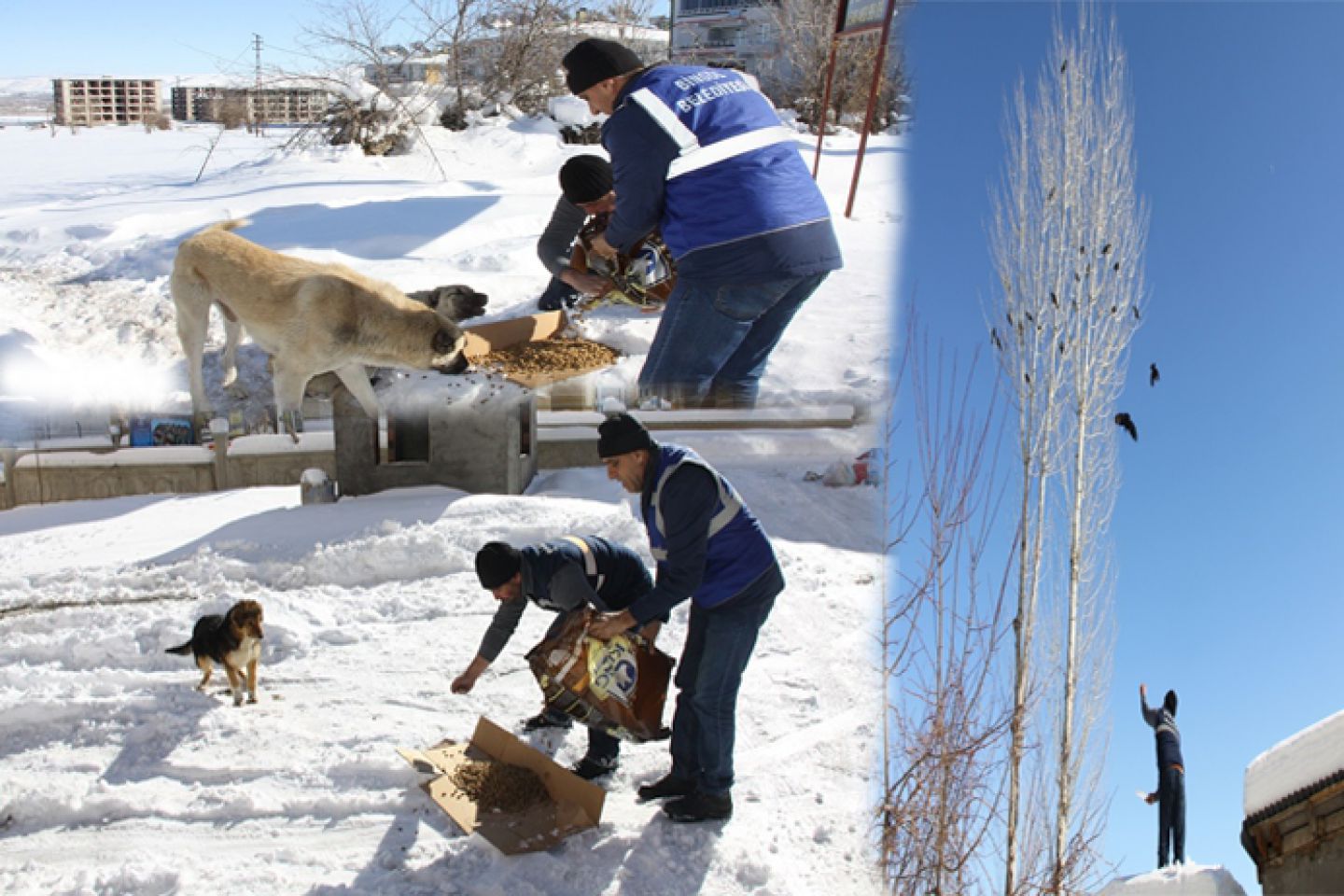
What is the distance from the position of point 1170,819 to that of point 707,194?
10.8 meters

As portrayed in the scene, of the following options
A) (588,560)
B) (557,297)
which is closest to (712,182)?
(557,297)

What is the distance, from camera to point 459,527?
9.71ft

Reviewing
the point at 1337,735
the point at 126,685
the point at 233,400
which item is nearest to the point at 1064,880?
the point at 1337,735

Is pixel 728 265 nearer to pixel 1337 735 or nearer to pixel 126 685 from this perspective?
pixel 126 685

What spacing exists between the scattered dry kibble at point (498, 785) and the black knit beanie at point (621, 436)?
0.88 meters

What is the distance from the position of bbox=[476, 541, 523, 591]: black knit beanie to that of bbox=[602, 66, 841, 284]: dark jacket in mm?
1092

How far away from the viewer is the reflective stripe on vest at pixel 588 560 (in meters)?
3.02

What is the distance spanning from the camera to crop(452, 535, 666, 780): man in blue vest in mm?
2945

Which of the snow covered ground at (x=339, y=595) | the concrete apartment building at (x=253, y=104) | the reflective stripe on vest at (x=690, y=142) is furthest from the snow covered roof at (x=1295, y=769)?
the concrete apartment building at (x=253, y=104)

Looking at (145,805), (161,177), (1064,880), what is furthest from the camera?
(1064,880)

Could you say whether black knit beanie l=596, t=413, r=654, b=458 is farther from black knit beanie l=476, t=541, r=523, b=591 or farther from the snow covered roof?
the snow covered roof

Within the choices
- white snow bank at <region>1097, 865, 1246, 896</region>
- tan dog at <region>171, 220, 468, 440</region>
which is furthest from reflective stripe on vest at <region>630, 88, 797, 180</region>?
white snow bank at <region>1097, 865, 1246, 896</region>

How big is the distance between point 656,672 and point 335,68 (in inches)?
62.9

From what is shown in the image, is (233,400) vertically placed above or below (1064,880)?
above
